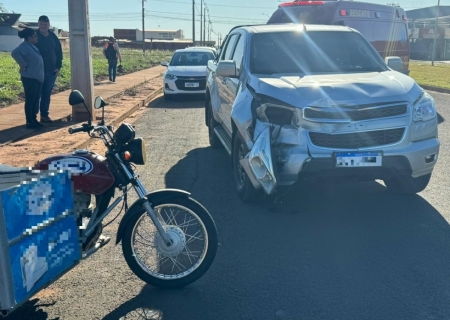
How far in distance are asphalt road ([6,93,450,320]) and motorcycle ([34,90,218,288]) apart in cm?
20

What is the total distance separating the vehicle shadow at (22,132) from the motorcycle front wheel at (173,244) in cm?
608

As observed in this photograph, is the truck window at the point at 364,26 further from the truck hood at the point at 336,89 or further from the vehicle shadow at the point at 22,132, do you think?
the truck hood at the point at 336,89

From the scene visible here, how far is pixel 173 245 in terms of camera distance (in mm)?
4297

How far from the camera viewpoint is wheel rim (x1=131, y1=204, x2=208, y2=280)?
14.1 feet

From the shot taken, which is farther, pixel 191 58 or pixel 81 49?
pixel 191 58

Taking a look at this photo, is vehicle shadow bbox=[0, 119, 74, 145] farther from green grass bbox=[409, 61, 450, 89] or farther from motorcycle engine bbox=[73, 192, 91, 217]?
green grass bbox=[409, 61, 450, 89]

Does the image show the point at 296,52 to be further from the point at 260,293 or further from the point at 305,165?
the point at 260,293

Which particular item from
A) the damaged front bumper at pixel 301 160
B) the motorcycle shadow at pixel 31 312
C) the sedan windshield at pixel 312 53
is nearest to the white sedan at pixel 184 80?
the sedan windshield at pixel 312 53

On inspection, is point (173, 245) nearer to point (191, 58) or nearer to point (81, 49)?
point (81, 49)

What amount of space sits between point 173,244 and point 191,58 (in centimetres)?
1562

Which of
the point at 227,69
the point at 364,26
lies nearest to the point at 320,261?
the point at 227,69

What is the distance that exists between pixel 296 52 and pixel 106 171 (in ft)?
12.7

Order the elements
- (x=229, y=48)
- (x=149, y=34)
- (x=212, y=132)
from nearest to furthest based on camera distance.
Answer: (x=229, y=48) < (x=212, y=132) < (x=149, y=34)

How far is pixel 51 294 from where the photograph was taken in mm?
4312
